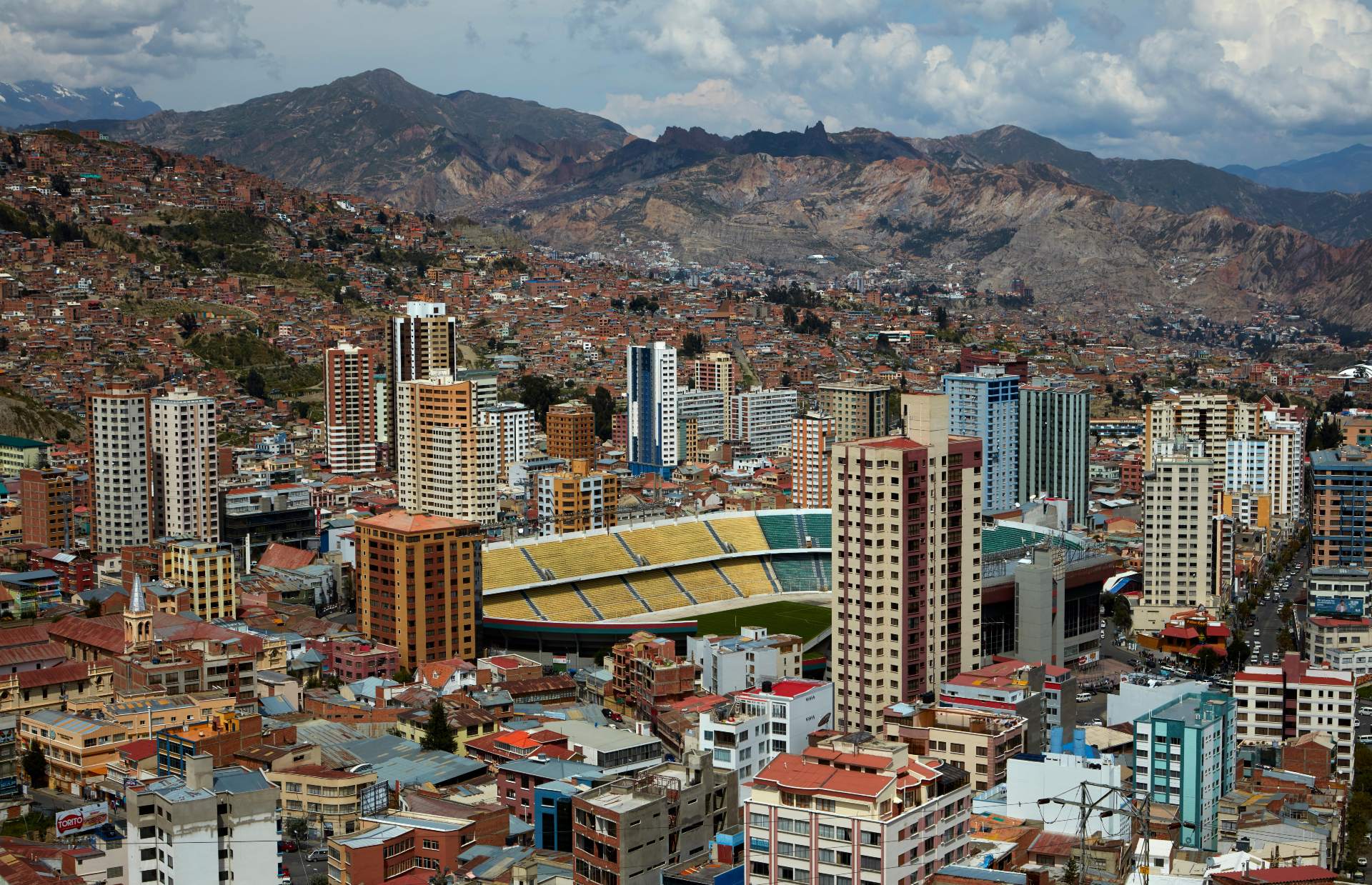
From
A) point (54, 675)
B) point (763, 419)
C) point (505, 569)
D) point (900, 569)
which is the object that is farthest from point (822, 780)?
point (763, 419)

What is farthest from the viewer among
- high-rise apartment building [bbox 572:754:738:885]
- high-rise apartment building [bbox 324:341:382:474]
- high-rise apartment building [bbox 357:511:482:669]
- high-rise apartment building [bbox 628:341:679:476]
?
high-rise apartment building [bbox 628:341:679:476]

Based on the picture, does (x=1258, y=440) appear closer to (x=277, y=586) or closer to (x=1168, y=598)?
(x=1168, y=598)

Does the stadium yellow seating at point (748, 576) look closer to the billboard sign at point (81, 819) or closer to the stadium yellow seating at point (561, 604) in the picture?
the stadium yellow seating at point (561, 604)

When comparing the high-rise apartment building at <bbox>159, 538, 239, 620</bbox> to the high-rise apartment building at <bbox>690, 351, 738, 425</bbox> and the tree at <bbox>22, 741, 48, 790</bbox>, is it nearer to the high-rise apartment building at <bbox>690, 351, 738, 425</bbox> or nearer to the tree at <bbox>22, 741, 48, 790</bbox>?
the tree at <bbox>22, 741, 48, 790</bbox>

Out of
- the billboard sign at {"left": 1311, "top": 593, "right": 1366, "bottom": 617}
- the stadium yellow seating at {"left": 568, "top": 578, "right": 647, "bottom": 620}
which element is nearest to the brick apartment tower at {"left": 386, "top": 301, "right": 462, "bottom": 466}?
the stadium yellow seating at {"left": 568, "top": 578, "right": 647, "bottom": 620}

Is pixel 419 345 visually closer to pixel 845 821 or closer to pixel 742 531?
pixel 742 531

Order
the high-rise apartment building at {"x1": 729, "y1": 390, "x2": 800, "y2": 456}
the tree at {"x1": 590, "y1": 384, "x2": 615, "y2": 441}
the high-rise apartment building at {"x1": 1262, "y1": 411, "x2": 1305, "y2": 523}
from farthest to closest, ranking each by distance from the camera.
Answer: the tree at {"x1": 590, "y1": 384, "x2": 615, "y2": 441}, the high-rise apartment building at {"x1": 729, "y1": 390, "x2": 800, "y2": 456}, the high-rise apartment building at {"x1": 1262, "y1": 411, "x2": 1305, "y2": 523}

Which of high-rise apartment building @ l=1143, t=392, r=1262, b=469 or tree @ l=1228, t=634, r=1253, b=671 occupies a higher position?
high-rise apartment building @ l=1143, t=392, r=1262, b=469
